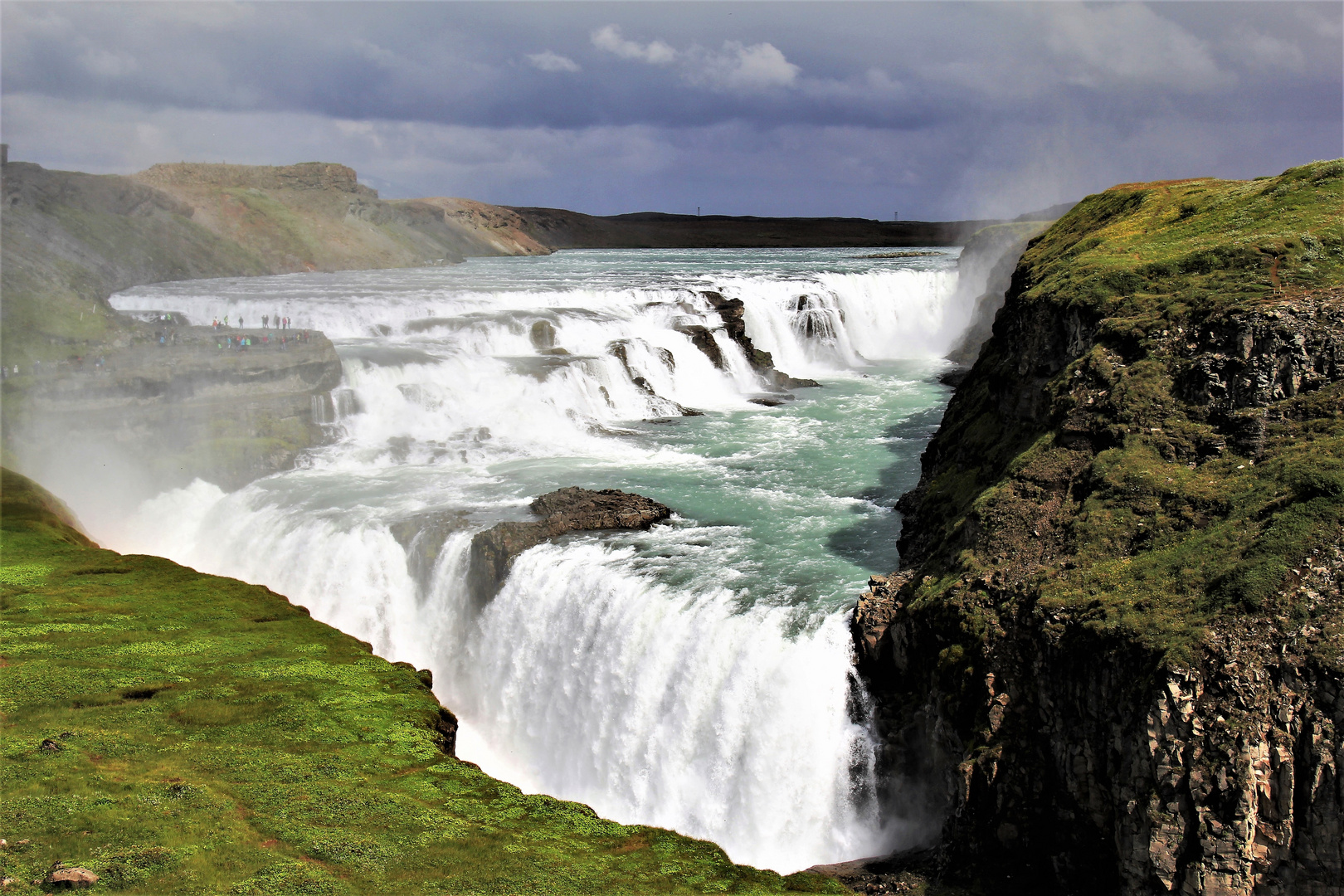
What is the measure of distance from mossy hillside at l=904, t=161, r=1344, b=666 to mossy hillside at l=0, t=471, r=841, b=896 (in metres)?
5.35

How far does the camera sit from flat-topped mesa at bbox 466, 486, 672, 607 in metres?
20.6

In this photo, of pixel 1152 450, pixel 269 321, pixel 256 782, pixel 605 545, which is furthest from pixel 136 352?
pixel 1152 450

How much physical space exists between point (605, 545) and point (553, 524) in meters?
1.60

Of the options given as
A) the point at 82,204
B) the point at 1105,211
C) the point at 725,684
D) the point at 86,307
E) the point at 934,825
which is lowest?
the point at 934,825

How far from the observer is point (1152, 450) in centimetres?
1430

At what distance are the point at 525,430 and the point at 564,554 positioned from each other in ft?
42.9

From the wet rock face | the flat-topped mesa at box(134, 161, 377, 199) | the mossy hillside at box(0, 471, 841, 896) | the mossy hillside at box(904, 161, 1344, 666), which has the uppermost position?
the flat-topped mesa at box(134, 161, 377, 199)

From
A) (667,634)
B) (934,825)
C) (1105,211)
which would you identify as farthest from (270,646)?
(1105,211)

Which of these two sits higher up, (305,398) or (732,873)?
(305,398)

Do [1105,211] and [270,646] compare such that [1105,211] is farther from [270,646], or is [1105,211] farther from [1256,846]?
[270,646]

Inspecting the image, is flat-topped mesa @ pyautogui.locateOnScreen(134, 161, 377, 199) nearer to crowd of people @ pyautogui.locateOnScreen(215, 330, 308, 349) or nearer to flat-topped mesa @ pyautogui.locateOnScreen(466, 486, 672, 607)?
crowd of people @ pyautogui.locateOnScreen(215, 330, 308, 349)

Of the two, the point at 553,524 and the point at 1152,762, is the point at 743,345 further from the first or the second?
the point at 1152,762

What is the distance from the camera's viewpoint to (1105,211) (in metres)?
24.7

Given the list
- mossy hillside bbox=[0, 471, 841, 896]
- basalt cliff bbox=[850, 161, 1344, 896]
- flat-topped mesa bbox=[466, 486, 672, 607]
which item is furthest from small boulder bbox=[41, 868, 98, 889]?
flat-topped mesa bbox=[466, 486, 672, 607]
